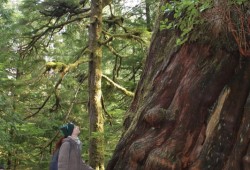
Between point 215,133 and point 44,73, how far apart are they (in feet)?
19.6

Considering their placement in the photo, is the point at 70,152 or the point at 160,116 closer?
the point at 160,116

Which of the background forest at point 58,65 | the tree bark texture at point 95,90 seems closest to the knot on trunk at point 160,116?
the background forest at point 58,65

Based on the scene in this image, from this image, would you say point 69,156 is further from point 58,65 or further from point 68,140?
point 58,65

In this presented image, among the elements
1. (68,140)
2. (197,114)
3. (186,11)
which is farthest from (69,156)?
(186,11)

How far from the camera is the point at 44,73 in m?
8.91

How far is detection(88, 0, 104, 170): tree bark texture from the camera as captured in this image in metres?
9.80

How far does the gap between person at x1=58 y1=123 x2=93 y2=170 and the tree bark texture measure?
484 cm

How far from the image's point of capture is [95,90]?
9.98 m

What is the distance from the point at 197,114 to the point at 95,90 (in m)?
6.02

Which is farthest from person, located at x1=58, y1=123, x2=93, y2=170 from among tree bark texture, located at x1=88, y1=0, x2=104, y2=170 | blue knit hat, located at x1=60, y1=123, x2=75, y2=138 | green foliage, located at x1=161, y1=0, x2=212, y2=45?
tree bark texture, located at x1=88, y1=0, x2=104, y2=170

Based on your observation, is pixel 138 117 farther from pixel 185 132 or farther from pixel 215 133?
pixel 215 133

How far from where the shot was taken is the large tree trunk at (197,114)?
3930 mm

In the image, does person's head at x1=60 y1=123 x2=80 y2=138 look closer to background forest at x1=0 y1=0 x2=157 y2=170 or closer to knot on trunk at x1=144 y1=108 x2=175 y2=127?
knot on trunk at x1=144 y1=108 x2=175 y2=127

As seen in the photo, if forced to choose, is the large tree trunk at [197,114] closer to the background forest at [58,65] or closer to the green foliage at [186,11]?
the green foliage at [186,11]
